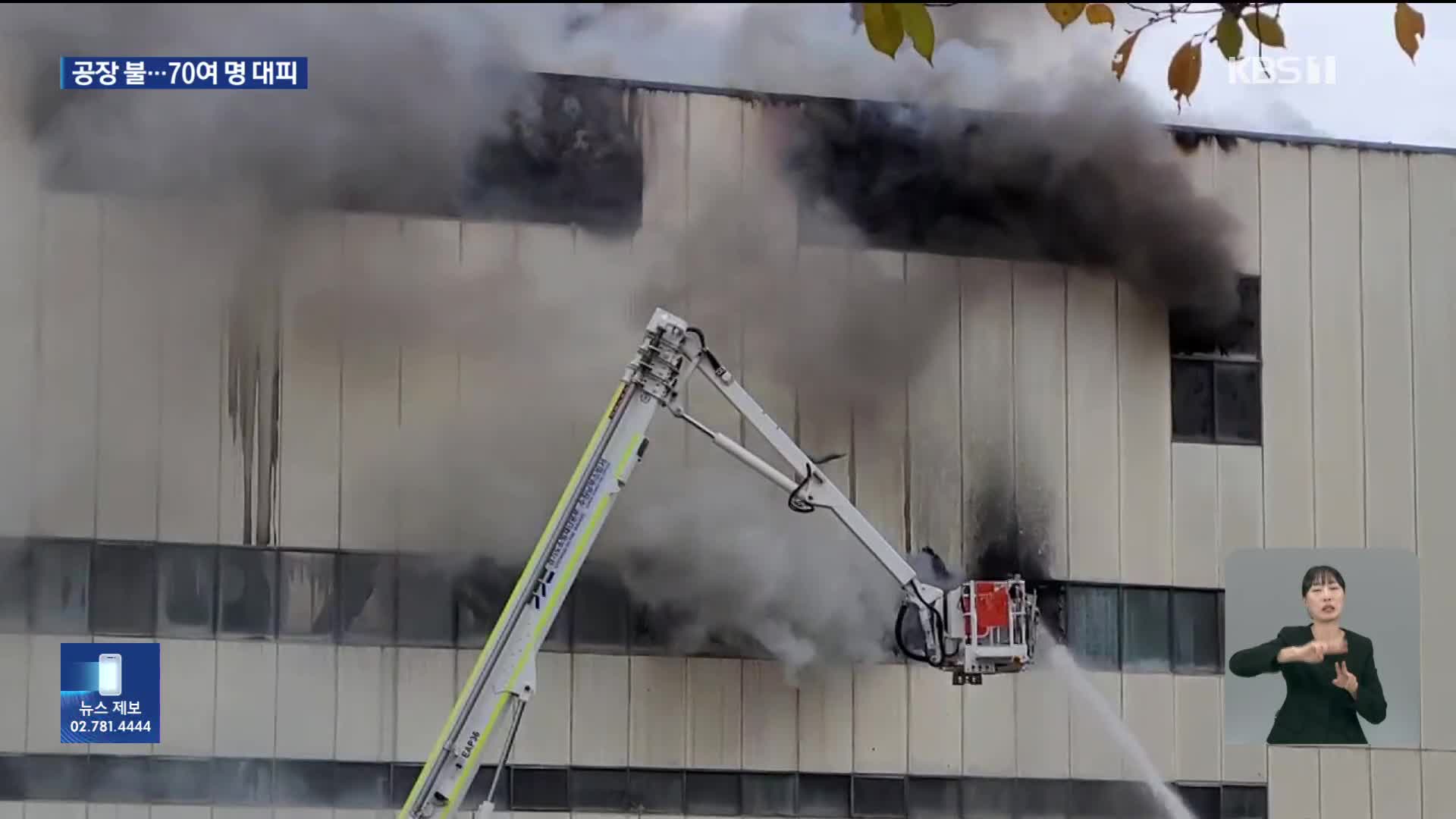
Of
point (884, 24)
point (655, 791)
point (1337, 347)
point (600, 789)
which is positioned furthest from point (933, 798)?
point (884, 24)

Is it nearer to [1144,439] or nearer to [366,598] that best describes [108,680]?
[366,598]

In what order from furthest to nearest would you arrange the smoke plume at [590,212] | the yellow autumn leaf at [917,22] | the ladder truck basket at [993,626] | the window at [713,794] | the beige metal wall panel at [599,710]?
the window at [713,794] < the beige metal wall panel at [599,710] < the smoke plume at [590,212] < the ladder truck basket at [993,626] < the yellow autumn leaf at [917,22]

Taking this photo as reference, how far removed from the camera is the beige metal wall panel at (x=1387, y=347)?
39.0ft

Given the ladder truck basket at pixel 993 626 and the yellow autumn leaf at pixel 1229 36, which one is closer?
the yellow autumn leaf at pixel 1229 36

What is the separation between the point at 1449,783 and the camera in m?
11.7

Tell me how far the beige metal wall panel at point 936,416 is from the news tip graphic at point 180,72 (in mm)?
4151

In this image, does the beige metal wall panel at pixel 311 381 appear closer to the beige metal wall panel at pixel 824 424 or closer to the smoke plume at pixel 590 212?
the smoke plume at pixel 590 212

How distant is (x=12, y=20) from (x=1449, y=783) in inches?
414

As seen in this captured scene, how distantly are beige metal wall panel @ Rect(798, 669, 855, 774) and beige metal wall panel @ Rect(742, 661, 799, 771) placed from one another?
6cm

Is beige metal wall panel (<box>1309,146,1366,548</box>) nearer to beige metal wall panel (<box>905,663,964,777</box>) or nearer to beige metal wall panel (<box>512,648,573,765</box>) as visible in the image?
beige metal wall panel (<box>905,663,964,777</box>)

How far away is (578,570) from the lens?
8.88 metres

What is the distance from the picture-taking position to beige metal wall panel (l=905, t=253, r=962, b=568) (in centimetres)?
1103

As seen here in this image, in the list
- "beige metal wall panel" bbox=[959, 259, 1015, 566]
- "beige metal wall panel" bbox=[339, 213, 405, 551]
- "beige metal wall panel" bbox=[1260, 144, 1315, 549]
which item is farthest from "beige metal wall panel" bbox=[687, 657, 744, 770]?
"beige metal wall panel" bbox=[1260, 144, 1315, 549]

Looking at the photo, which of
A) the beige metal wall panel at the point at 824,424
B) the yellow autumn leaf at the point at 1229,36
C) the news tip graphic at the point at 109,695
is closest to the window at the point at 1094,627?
the beige metal wall panel at the point at 824,424
